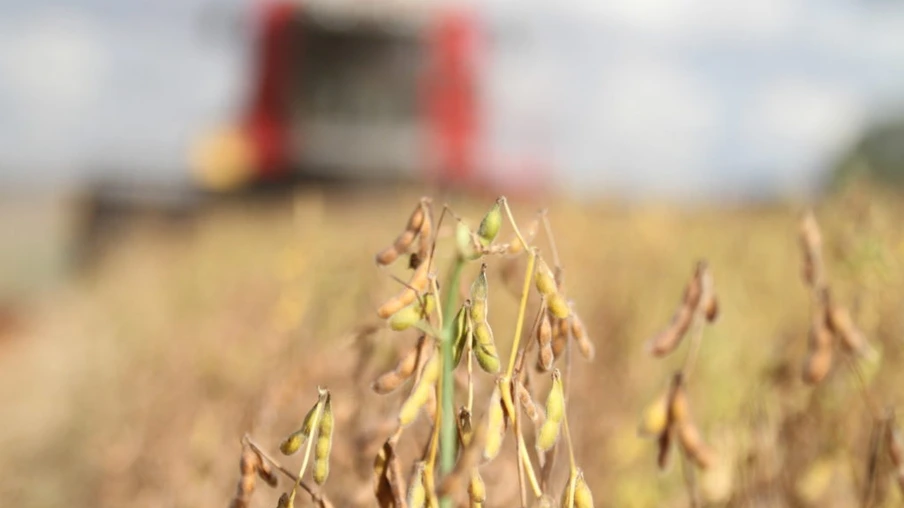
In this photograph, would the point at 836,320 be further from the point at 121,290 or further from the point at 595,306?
the point at 121,290

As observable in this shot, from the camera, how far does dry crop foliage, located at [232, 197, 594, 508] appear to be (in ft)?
2.77

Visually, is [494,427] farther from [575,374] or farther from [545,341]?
[575,374]

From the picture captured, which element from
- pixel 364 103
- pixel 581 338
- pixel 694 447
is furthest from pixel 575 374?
pixel 364 103

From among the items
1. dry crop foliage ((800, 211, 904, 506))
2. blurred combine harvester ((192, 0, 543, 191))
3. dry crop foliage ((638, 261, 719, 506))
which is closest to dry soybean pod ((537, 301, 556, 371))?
dry crop foliage ((638, 261, 719, 506))

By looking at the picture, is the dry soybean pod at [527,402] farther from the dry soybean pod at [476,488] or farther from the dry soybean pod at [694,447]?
the dry soybean pod at [694,447]

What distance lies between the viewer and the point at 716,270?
3334 millimetres

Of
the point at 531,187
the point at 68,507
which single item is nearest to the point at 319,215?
the point at 68,507

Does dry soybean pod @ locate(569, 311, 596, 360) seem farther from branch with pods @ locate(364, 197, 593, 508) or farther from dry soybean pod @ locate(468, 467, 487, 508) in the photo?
dry soybean pod @ locate(468, 467, 487, 508)

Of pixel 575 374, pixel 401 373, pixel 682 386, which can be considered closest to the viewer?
pixel 401 373

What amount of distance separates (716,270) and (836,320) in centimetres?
220

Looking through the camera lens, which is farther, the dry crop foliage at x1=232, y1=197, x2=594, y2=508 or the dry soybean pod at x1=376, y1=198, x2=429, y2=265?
the dry soybean pod at x1=376, y1=198, x2=429, y2=265

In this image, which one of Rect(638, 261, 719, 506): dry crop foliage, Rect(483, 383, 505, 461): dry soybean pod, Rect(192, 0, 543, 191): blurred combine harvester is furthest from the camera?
Rect(192, 0, 543, 191): blurred combine harvester

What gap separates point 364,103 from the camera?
14.8 metres

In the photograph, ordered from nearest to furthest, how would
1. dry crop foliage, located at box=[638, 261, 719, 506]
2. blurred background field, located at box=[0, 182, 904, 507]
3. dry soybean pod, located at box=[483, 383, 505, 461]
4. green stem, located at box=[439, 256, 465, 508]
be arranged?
dry soybean pod, located at box=[483, 383, 505, 461] → green stem, located at box=[439, 256, 465, 508] → dry crop foliage, located at box=[638, 261, 719, 506] → blurred background field, located at box=[0, 182, 904, 507]
